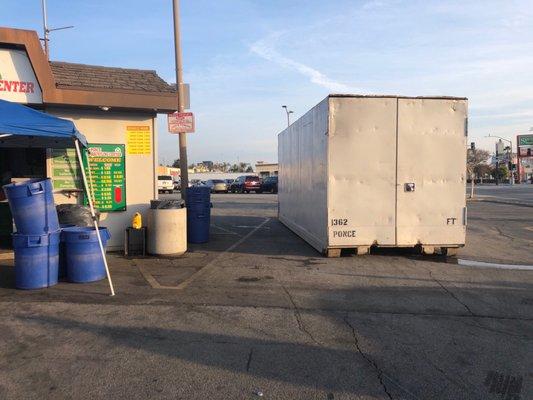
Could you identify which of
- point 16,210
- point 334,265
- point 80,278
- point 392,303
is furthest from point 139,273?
point 392,303

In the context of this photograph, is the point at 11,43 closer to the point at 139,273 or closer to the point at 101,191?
the point at 101,191

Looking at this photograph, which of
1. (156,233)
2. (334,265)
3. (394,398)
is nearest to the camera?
(394,398)

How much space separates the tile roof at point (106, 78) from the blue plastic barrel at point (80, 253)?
346 cm

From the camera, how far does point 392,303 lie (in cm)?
700

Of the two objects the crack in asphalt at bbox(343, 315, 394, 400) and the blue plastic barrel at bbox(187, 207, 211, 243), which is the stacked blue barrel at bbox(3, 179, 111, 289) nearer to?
the crack in asphalt at bbox(343, 315, 394, 400)

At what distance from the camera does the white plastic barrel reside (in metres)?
10.4

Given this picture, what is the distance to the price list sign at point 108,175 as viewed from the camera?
10.5 metres

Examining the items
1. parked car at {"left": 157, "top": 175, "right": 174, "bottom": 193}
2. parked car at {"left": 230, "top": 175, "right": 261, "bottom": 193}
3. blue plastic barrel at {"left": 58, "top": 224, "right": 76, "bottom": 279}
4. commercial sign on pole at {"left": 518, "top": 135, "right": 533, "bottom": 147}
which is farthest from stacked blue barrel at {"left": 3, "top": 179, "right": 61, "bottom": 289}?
commercial sign on pole at {"left": 518, "top": 135, "right": 533, "bottom": 147}

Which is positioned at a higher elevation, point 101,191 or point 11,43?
point 11,43

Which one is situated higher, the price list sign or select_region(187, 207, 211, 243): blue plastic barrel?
the price list sign

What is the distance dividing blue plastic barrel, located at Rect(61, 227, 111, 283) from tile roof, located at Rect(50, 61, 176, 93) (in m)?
3.46

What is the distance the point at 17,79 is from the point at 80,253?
12.9ft

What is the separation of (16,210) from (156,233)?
132 inches

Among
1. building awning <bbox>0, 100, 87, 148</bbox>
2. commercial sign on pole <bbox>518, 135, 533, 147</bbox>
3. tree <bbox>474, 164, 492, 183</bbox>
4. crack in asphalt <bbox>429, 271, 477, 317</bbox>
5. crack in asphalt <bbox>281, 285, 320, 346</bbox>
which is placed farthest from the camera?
tree <bbox>474, 164, 492, 183</bbox>
